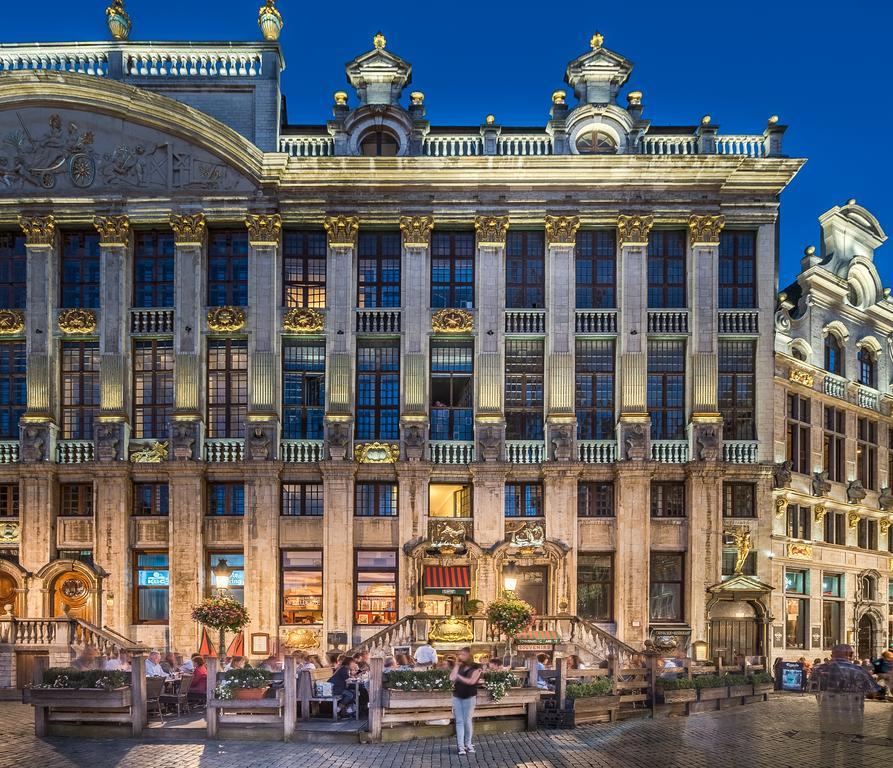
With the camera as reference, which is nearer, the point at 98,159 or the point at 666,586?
the point at 666,586

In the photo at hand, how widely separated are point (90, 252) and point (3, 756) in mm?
21973

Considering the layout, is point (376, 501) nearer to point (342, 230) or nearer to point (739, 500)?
point (342, 230)

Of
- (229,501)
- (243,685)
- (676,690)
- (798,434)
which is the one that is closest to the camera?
(243,685)

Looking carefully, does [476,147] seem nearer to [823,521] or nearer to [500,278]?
[500,278]

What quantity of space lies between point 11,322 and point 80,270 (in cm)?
306

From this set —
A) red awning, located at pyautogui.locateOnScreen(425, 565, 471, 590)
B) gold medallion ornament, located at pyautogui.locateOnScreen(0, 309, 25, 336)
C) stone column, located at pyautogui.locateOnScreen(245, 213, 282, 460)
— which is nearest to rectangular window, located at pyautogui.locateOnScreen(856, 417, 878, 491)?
red awning, located at pyautogui.locateOnScreen(425, 565, 471, 590)

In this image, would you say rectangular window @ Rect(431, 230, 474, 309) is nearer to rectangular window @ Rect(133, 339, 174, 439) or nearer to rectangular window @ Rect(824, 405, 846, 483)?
rectangular window @ Rect(133, 339, 174, 439)

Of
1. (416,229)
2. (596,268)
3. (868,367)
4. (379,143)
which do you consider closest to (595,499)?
(596,268)

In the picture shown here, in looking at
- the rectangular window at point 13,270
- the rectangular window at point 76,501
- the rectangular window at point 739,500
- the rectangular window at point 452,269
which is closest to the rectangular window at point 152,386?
the rectangular window at point 76,501

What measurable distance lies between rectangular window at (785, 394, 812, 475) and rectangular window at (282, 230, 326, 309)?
1834 cm

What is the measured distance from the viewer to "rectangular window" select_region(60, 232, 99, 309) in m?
38.4

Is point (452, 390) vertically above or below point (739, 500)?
above

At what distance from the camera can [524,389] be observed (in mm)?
38062

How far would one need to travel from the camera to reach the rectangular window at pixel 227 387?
1490 inches
